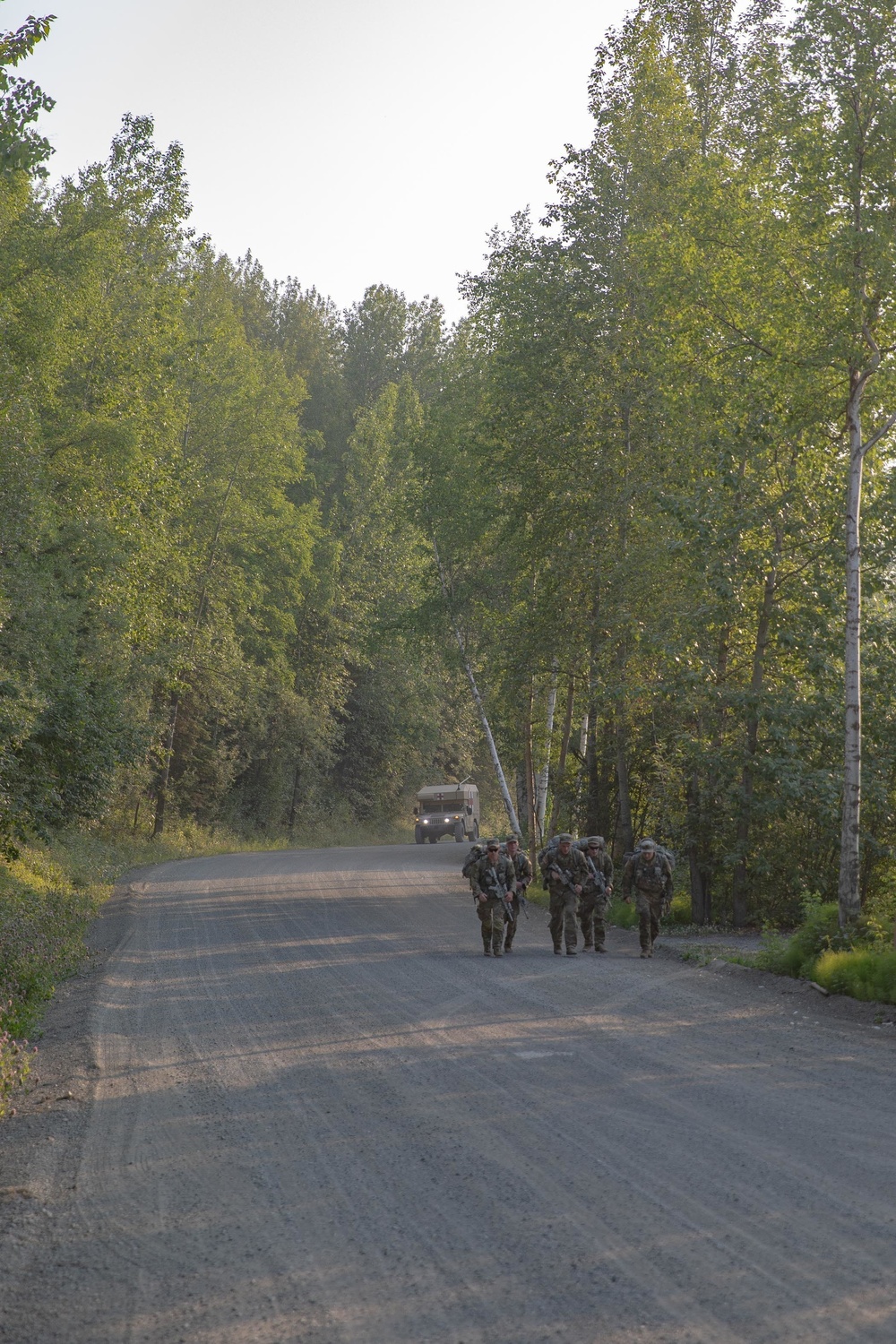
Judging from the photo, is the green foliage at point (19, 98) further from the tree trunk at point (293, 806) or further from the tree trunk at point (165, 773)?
the tree trunk at point (293, 806)

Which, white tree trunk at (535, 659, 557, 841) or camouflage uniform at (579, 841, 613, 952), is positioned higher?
white tree trunk at (535, 659, 557, 841)

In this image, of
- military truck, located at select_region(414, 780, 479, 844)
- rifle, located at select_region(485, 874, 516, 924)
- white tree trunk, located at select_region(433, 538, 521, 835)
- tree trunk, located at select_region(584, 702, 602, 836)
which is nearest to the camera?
rifle, located at select_region(485, 874, 516, 924)

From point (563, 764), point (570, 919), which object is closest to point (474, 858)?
point (570, 919)

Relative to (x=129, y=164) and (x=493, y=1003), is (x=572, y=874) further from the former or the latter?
(x=129, y=164)

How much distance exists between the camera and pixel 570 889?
723 inches

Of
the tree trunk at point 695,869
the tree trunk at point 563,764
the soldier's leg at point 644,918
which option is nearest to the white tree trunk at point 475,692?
the tree trunk at point 563,764

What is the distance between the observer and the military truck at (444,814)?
52.9 metres

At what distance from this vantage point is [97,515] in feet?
86.3

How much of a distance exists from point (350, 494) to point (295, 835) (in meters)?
17.0

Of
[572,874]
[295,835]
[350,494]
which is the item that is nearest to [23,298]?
[572,874]

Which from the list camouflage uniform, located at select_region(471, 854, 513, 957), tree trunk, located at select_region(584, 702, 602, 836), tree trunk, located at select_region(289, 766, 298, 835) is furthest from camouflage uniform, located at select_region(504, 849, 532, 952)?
tree trunk, located at select_region(289, 766, 298, 835)

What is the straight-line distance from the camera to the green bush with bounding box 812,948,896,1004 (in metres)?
13.7

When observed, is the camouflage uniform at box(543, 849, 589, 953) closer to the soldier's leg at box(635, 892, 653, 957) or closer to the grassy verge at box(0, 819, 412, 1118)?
the soldier's leg at box(635, 892, 653, 957)

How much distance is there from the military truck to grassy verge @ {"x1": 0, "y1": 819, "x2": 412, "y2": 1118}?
23.4 feet
